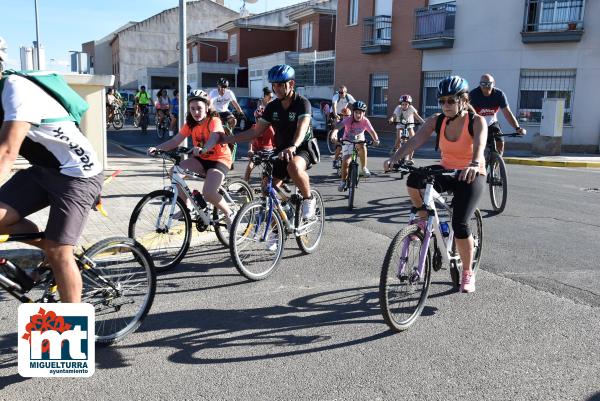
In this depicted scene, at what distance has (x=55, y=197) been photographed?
3426mm

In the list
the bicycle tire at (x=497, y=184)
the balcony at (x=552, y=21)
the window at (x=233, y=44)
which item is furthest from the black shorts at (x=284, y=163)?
the window at (x=233, y=44)

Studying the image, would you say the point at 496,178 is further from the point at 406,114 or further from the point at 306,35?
the point at 306,35

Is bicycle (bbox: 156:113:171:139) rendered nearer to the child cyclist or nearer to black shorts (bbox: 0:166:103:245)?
the child cyclist

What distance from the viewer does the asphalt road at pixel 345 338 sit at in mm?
3408

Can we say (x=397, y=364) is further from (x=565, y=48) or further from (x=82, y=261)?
(x=565, y=48)

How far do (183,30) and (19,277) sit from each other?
638cm

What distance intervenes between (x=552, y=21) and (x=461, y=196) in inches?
758

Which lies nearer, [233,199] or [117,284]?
[117,284]

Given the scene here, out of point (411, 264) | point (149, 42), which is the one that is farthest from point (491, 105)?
point (149, 42)

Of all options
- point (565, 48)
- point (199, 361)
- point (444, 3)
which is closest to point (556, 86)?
point (565, 48)

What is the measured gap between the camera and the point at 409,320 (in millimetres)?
4324

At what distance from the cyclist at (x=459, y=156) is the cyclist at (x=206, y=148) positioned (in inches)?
78.9

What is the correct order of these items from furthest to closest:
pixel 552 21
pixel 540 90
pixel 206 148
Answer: pixel 540 90 → pixel 552 21 → pixel 206 148

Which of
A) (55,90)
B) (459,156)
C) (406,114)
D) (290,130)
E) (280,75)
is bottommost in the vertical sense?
(459,156)
